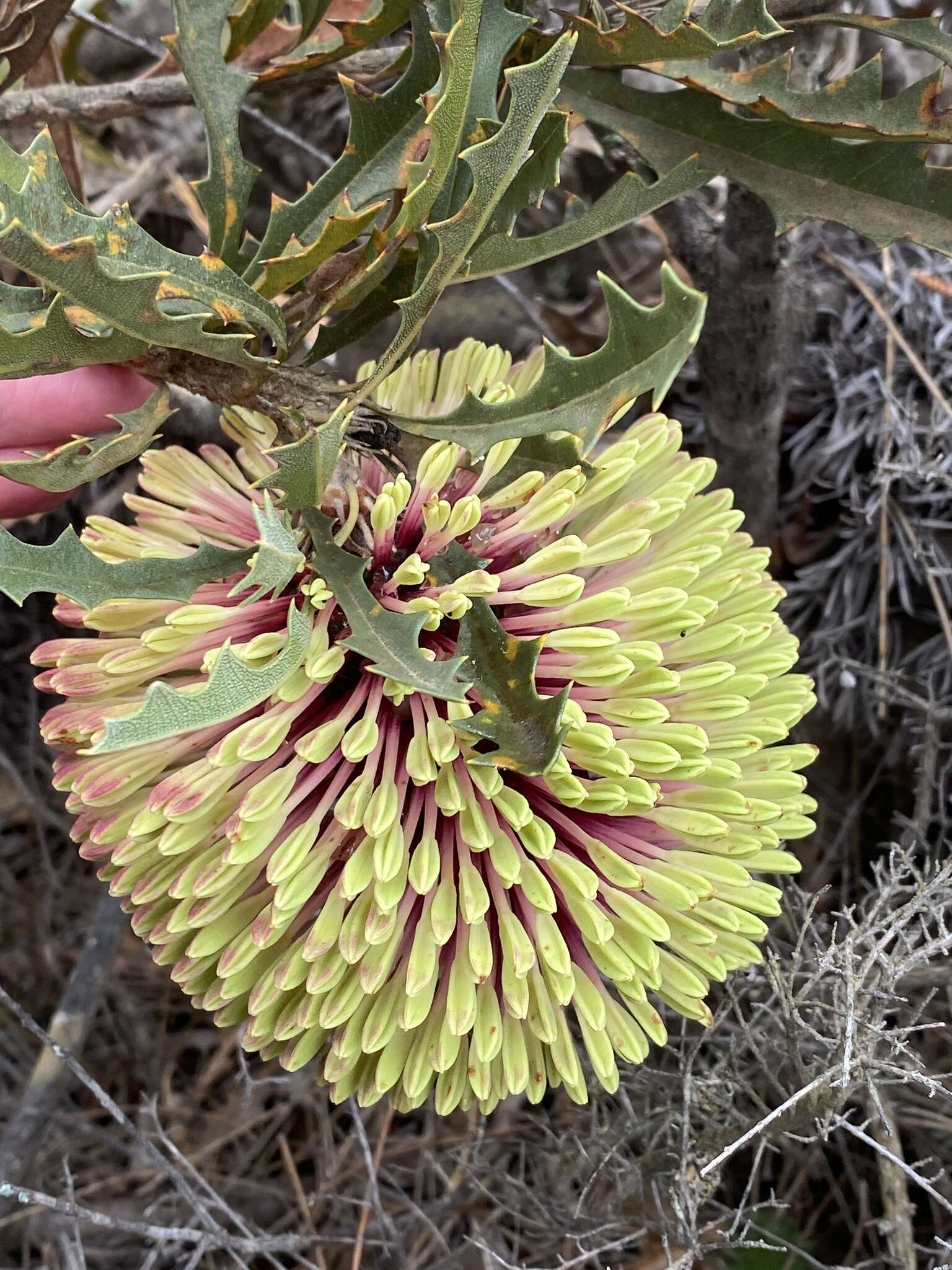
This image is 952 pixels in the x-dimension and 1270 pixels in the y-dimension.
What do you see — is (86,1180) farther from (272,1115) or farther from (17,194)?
(17,194)

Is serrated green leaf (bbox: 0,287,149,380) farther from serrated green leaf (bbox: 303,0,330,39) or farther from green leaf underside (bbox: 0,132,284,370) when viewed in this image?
serrated green leaf (bbox: 303,0,330,39)

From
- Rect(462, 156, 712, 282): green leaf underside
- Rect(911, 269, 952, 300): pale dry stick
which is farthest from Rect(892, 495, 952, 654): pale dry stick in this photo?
Rect(462, 156, 712, 282): green leaf underside

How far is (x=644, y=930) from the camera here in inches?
20.1

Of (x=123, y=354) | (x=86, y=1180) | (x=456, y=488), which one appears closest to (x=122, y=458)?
(x=123, y=354)

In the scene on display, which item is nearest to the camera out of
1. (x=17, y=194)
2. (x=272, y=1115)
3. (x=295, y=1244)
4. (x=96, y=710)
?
(x=17, y=194)

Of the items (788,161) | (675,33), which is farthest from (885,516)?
(675,33)

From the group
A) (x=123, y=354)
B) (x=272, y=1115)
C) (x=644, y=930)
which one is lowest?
(x=272, y=1115)

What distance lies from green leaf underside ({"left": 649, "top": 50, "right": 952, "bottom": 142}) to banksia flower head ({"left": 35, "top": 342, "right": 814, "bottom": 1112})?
0.21m

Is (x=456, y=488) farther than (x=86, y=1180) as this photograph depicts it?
No

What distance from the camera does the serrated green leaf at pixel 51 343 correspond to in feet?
1.48

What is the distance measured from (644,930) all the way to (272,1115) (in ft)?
2.29

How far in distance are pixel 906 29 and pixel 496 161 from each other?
326mm

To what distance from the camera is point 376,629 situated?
487 mm

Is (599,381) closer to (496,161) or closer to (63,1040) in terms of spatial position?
(496,161)
